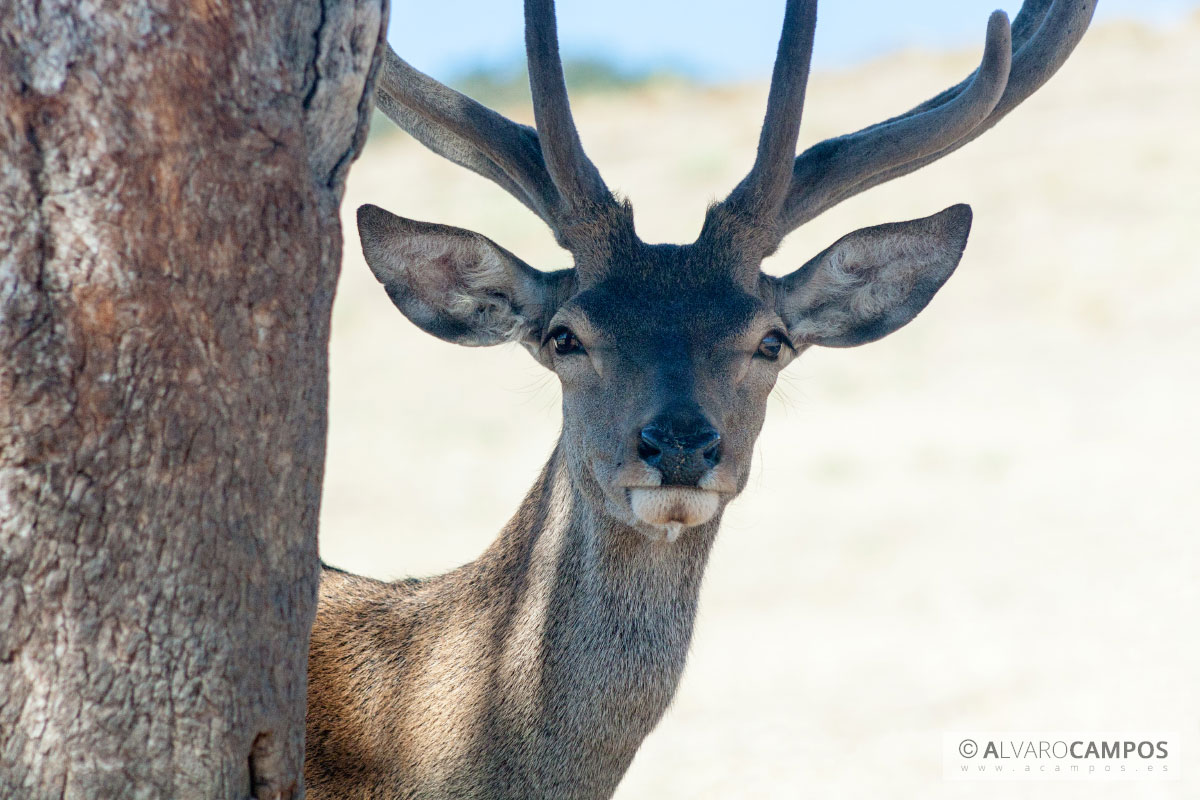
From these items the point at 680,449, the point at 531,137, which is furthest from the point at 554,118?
the point at 680,449

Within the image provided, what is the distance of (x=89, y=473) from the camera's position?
2.83m

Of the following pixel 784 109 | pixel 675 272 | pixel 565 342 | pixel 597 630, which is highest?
pixel 784 109

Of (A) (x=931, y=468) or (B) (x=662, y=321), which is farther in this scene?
(A) (x=931, y=468)

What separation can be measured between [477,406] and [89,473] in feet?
45.4

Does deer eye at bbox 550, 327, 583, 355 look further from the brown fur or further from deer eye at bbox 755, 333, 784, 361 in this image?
deer eye at bbox 755, 333, 784, 361

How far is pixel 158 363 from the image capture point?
289cm

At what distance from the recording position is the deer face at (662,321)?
12.4ft

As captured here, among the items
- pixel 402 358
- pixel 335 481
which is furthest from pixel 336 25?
pixel 402 358

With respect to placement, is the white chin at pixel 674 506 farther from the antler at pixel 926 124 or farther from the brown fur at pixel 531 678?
the antler at pixel 926 124

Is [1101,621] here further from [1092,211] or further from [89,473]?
[1092,211]

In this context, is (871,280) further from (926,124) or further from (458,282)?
(458,282)

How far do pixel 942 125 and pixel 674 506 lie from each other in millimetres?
1766

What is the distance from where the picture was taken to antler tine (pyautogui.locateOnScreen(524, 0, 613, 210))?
420 centimetres

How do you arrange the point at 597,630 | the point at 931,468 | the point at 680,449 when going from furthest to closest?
1. the point at 931,468
2. the point at 597,630
3. the point at 680,449
